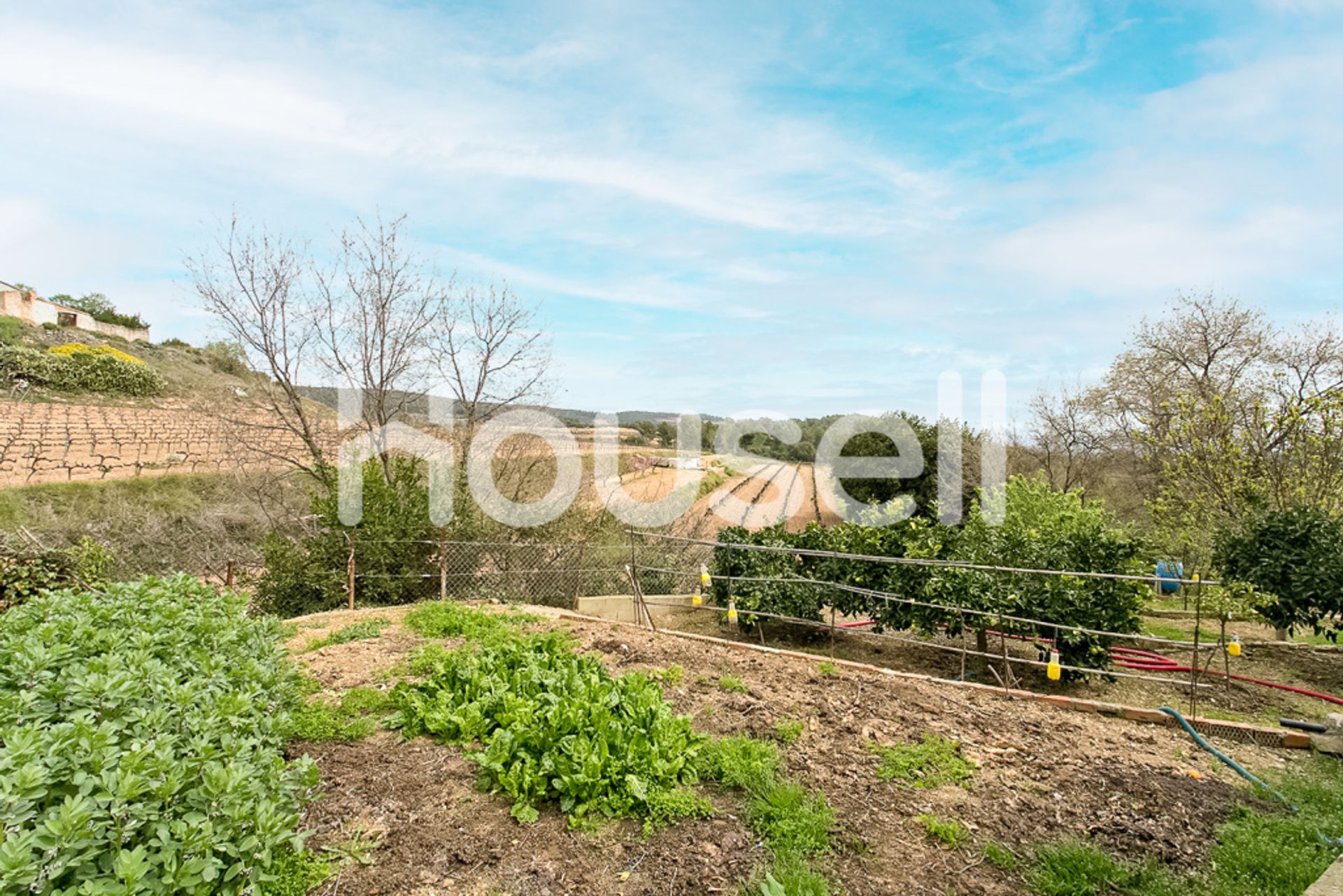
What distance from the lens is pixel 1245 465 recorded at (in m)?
9.41

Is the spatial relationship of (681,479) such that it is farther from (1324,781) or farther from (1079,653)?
(1324,781)

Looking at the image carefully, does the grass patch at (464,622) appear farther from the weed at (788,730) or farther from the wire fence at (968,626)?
the weed at (788,730)

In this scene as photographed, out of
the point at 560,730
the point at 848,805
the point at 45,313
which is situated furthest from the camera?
the point at 45,313

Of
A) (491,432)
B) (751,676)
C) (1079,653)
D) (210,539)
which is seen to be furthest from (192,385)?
(1079,653)

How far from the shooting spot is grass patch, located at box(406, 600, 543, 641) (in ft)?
22.5

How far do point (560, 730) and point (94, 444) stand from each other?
22121 mm

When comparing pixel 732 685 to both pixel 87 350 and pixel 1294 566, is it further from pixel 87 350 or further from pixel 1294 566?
pixel 87 350

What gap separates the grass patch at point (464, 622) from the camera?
6.84 metres

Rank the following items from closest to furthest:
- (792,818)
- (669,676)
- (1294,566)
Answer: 1. (792,818)
2. (669,676)
3. (1294,566)

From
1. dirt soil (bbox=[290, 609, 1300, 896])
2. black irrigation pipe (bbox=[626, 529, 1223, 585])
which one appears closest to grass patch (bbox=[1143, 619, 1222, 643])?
black irrigation pipe (bbox=[626, 529, 1223, 585])

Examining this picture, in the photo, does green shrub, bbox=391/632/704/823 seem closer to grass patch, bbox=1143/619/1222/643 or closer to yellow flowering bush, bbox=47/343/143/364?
grass patch, bbox=1143/619/1222/643

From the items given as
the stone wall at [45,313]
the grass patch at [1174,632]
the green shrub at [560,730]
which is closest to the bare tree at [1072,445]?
the grass patch at [1174,632]

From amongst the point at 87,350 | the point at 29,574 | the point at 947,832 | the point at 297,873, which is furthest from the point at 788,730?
the point at 87,350

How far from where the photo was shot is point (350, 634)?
6.71 meters
